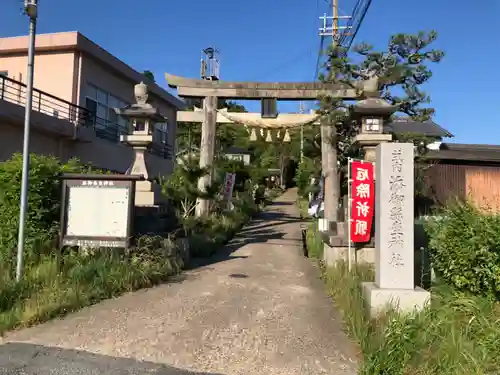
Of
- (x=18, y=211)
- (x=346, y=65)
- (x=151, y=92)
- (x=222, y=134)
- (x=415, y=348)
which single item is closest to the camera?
(x=415, y=348)

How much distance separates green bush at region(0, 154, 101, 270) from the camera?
23.6ft

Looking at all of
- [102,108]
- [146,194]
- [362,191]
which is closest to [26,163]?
[146,194]

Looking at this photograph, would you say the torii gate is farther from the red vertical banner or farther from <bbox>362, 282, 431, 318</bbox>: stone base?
<bbox>362, 282, 431, 318</bbox>: stone base

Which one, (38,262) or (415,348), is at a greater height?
(38,262)

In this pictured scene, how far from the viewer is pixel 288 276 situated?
8922 millimetres

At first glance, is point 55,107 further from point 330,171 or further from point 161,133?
point 330,171

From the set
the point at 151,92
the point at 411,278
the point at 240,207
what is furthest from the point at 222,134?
the point at 411,278

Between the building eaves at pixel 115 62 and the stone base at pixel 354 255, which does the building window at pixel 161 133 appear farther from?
the stone base at pixel 354 255

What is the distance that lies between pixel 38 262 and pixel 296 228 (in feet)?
35.8

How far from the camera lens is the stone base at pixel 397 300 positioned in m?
5.63

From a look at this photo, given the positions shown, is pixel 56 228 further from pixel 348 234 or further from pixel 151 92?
pixel 151 92

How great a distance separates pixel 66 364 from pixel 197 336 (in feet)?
4.95

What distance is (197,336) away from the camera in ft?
17.5

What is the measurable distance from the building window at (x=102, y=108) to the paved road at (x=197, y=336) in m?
11.8
